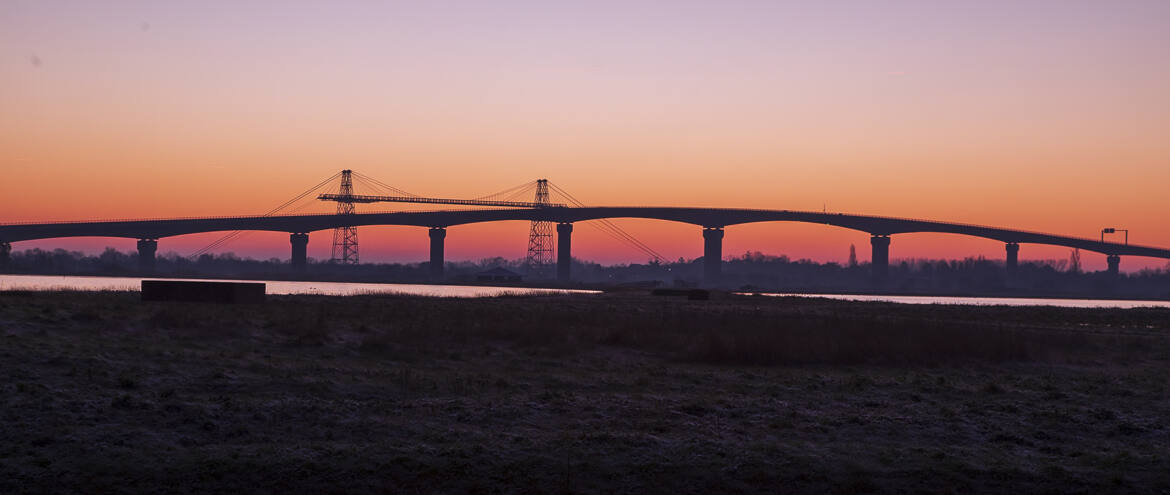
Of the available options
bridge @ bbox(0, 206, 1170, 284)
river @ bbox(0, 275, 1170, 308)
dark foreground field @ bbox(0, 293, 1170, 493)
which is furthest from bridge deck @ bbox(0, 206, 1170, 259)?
dark foreground field @ bbox(0, 293, 1170, 493)

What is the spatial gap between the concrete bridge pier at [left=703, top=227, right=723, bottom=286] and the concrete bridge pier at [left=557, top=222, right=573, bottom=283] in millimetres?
21655

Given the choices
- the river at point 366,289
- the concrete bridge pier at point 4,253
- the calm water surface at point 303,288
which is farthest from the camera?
the concrete bridge pier at point 4,253

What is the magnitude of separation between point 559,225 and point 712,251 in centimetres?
2455

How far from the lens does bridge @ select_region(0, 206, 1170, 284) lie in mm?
134625

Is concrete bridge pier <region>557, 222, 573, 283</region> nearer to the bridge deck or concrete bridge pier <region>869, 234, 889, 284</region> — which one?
the bridge deck

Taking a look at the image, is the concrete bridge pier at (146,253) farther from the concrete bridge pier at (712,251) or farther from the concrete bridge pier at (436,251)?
the concrete bridge pier at (712,251)

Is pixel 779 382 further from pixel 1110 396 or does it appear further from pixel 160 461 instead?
pixel 160 461

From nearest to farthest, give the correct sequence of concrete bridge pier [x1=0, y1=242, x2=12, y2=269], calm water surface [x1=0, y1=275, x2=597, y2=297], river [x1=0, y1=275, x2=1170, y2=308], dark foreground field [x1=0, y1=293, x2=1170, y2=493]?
dark foreground field [x1=0, y1=293, x2=1170, y2=493]
calm water surface [x1=0, y1=275, x2=597, y2=297]
river [x1=0, y1=275, x2=1170, y2=308]
concrete bridge pier [x1=0, y1=242, x2=12, y2=269]

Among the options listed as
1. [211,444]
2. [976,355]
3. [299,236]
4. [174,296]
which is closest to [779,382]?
[976,355]

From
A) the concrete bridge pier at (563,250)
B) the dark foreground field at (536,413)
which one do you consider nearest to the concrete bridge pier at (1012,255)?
the concrete bridge pier at (563,250)

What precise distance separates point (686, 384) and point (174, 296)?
2184cm

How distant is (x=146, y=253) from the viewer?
444ft

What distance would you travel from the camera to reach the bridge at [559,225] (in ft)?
442

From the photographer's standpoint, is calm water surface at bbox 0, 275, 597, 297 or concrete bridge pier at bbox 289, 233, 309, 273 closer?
calm water surface at bbox 0, 275, 597, 297
